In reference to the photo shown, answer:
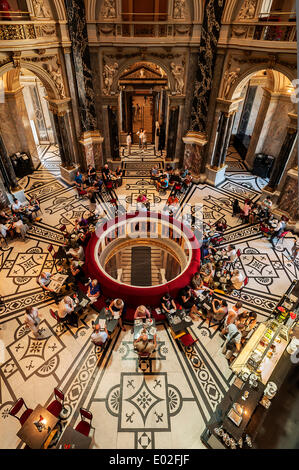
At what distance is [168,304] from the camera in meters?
6.99

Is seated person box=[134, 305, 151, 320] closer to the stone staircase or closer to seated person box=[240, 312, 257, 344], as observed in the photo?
seated person box=[240, 312, 257, 344]

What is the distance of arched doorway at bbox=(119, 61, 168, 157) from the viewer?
13.6 metres

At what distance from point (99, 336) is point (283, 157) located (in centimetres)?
901

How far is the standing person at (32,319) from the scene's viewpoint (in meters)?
6.41

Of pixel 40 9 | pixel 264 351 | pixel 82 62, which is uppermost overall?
pixel 40 9

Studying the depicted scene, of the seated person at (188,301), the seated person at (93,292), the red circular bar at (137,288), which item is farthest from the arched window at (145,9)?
the seated person at (188,301)

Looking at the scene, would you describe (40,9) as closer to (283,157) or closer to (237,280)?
(283,157)

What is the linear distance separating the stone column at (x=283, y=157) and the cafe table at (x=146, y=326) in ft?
→ 24.6

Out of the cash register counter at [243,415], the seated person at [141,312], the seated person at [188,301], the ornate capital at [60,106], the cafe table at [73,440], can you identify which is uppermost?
the ornate capital at [60,106]

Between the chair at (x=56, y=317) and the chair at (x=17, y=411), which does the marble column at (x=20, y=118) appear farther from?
the chair at (x=17, y=411)

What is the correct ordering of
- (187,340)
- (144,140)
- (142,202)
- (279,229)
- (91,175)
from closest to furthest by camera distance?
1. (187,340)
2. (279,229)
3. (142,202)
4. (91,175)
5. (144,140)

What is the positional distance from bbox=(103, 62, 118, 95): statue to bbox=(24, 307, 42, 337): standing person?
30.0ft

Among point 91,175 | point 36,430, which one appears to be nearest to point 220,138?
point 91,175
